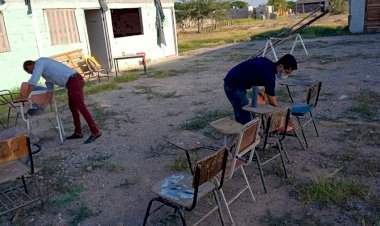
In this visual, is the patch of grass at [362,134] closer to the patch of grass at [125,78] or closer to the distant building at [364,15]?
the patch of grass at [125,78]

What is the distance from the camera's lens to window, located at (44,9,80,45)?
1090 cm

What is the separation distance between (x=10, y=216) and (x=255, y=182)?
2602 millimetres

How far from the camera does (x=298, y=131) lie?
17.0ft

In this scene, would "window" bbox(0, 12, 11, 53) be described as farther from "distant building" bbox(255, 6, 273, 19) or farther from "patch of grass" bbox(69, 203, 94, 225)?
"distant building" bbox(255, 6, 273, 19)

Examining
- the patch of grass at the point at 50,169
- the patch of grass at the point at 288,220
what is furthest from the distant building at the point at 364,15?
the patch of grass at the point at 50,169

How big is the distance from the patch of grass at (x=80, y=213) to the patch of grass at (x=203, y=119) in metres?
2.52

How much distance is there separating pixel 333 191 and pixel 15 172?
3128 mm

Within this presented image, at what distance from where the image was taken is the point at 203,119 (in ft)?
20.0

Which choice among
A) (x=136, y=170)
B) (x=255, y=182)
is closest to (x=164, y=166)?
(x=136, y=170)

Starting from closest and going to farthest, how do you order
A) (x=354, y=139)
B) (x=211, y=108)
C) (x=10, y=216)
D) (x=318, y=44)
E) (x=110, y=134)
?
(x=10, y=216) < (x=354, y=139) < (x=110, y=134) < (x=211, y=108) < (x=318, y=44)

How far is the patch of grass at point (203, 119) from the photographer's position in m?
5.78

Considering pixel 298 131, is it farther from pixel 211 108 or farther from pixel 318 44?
pixel 318 44

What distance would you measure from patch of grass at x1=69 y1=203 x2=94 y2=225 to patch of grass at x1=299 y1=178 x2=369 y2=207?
2.15 meters

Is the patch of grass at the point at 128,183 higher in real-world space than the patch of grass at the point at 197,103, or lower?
lower
